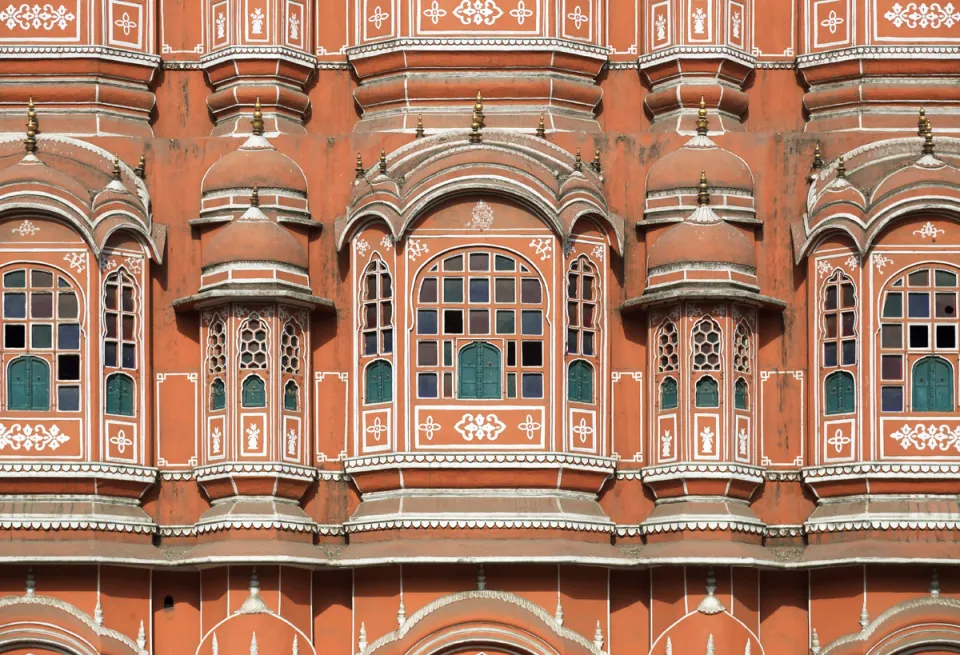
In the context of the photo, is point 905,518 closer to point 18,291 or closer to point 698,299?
point 698,299

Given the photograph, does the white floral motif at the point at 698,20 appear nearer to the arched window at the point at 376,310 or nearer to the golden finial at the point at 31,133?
the arched window at the point at 376,310

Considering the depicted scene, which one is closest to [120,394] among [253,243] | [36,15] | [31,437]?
[31,437]

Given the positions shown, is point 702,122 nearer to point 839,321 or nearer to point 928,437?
point 839,321

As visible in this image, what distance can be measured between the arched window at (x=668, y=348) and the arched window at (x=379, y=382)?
313 cm

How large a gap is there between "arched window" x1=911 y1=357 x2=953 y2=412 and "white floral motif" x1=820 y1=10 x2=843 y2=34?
4.41m

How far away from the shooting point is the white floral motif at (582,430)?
32.8 meters

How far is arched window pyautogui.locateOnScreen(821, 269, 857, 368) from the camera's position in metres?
33.0

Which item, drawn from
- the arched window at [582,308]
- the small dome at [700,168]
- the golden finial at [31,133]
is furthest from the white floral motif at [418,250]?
the golden finial at [31,133]

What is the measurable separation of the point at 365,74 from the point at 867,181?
6.17 m

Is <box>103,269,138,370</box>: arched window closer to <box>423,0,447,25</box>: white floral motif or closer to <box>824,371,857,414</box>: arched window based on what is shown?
<box>423,0,447,25</box>: white floral motif

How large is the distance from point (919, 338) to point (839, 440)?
4.87 ft

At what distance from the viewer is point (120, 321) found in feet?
109

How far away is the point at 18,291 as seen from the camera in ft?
108

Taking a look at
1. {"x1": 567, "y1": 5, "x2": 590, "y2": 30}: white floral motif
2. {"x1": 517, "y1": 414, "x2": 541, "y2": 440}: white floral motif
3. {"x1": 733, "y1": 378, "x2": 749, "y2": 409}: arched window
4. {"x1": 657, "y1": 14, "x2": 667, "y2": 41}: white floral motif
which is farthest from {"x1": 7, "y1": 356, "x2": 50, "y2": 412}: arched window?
{"x1": 657, "y1": 14, "x2": 667, "y2": 41}: white floral motif
